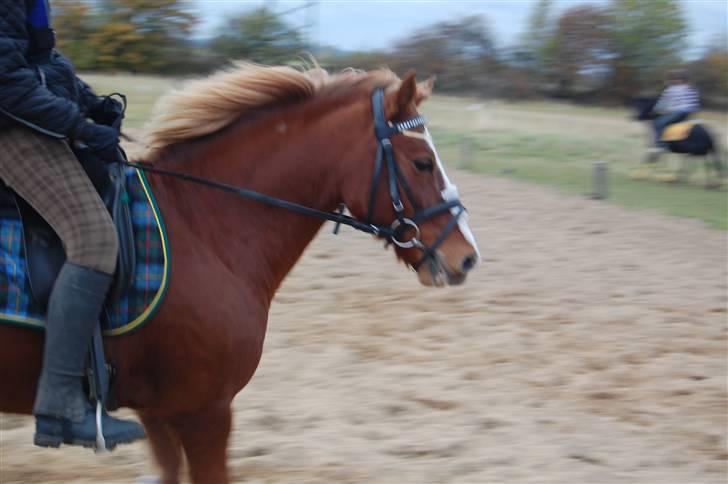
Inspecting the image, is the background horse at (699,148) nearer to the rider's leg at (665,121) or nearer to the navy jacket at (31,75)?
the rider's leg at (665,121)

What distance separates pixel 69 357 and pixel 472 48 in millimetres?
32635

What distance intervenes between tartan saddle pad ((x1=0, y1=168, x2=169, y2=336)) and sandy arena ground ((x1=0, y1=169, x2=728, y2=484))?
167cm

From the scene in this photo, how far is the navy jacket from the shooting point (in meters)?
2.99

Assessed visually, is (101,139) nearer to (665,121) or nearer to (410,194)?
(410,194)

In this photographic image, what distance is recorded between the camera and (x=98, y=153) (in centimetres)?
322

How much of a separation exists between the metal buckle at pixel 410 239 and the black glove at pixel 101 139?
1121 mm

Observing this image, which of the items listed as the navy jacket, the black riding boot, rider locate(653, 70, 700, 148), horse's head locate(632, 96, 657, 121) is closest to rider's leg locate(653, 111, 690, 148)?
rider locate(653, 70, 700, 148)

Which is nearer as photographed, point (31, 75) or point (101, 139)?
point (31, 75)

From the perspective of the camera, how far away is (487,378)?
5949 millimetres

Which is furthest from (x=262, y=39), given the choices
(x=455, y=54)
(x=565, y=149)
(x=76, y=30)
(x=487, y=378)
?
(x=487, y=378)

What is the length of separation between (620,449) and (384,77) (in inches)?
108

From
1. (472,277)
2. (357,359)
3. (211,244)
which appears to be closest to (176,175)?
(211,244)

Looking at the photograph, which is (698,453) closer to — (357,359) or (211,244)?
(357,359)

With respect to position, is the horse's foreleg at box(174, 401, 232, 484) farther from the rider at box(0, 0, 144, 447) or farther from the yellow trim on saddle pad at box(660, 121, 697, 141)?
the yellow trim on saddle pad at box(660, 121, 697, 141)
